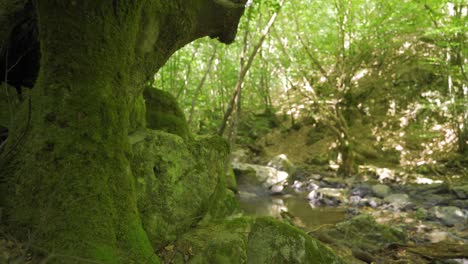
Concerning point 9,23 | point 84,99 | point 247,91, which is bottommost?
point 84,99

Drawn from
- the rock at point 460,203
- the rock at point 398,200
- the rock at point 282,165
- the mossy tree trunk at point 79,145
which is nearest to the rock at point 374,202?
the rock at point 398,200

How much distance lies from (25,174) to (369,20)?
14.8 metres

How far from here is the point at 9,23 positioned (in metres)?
3.45

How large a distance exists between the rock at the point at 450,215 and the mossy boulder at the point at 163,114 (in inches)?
274

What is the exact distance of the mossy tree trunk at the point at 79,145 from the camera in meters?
2.11

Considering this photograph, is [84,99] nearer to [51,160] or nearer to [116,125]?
[116,125]

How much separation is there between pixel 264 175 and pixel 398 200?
531cm

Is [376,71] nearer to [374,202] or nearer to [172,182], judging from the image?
[374,202]

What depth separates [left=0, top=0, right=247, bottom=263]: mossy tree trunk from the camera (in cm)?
211

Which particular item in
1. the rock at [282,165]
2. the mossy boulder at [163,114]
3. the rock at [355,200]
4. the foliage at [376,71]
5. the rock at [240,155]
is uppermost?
the foliage at [376,71]

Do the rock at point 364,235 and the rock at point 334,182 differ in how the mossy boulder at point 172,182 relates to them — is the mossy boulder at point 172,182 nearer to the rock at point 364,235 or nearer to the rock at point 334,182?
the rock at point 364,235

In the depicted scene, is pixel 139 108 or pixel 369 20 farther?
pixel 369 20

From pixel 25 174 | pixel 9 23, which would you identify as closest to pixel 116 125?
pixel 25 174

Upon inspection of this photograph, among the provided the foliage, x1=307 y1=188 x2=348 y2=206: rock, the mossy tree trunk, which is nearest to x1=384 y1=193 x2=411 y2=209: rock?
x1=307 y1=188 x2=348 y2=206: rock
